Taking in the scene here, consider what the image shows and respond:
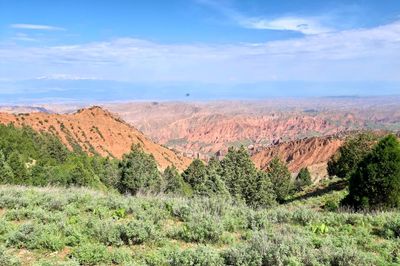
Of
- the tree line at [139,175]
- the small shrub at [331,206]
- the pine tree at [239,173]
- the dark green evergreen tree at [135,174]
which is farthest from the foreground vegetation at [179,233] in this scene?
the pine tree at [239,173]

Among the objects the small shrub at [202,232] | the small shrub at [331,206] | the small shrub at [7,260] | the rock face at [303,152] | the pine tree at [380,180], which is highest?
the small shrub at [7,260]

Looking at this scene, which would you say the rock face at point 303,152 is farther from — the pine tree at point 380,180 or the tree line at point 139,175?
the pine tree at point 380,180

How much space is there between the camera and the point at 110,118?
12156 centimetres

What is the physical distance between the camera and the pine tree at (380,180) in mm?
21422

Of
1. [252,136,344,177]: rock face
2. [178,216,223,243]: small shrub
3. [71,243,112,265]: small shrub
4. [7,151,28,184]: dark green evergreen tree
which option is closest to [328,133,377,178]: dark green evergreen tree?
[7,151,28,184]: dark green evergreen tree

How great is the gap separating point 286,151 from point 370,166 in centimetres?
15138

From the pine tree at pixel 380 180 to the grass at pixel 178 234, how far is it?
37.1 ft

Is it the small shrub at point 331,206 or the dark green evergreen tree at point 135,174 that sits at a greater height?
→ the small shrub at point 331,206

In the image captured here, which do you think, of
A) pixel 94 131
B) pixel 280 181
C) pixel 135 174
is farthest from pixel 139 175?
pixel 94 131

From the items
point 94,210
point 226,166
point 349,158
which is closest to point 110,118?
point 226,166

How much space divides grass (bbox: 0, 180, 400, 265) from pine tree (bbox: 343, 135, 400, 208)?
11320 mm

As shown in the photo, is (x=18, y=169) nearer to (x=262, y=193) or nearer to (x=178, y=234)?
(x=262, y=193)

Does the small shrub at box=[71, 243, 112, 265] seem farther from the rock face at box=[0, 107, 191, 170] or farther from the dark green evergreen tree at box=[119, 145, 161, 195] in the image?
the rock face at box=[0, 107, 191, 170]

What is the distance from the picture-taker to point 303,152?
15975cm
